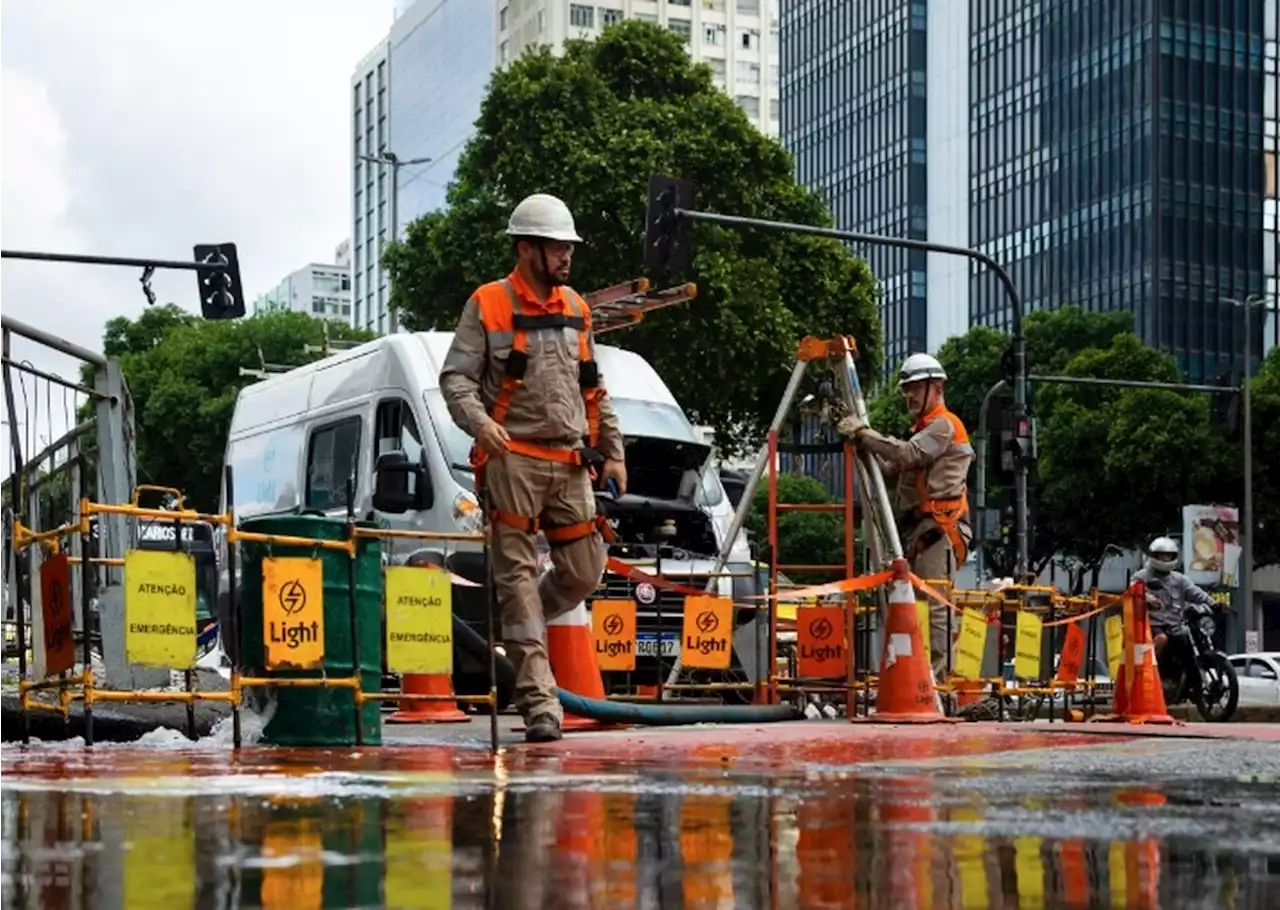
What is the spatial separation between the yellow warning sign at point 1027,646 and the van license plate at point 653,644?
237 centimetres

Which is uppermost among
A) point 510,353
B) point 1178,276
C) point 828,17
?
point 828,17

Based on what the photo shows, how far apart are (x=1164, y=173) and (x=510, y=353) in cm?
9093

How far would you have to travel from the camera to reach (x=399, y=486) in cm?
1805

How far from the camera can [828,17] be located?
132 metres

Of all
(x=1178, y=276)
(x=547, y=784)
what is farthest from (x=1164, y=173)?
(x=547, y=784)

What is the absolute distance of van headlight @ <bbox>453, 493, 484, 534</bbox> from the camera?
17.6m

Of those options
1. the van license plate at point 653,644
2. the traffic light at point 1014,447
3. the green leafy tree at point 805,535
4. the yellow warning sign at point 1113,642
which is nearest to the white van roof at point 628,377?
the van license plate at point 653,644

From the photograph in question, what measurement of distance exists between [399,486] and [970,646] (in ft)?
14.3

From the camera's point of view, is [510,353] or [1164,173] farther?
[1164,173]

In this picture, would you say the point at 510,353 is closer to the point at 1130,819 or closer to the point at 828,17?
the point at 1130,819

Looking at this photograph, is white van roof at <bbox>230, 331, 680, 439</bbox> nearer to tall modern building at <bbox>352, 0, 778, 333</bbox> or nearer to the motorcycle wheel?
the motorcycle wheel

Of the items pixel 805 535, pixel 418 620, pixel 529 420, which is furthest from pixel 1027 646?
pixel 805 535

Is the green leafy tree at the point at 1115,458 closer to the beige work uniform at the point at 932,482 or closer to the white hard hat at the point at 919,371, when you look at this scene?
the white hard hat at the point at 919,371

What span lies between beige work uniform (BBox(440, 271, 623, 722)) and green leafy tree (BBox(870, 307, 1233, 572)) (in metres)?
51.3
